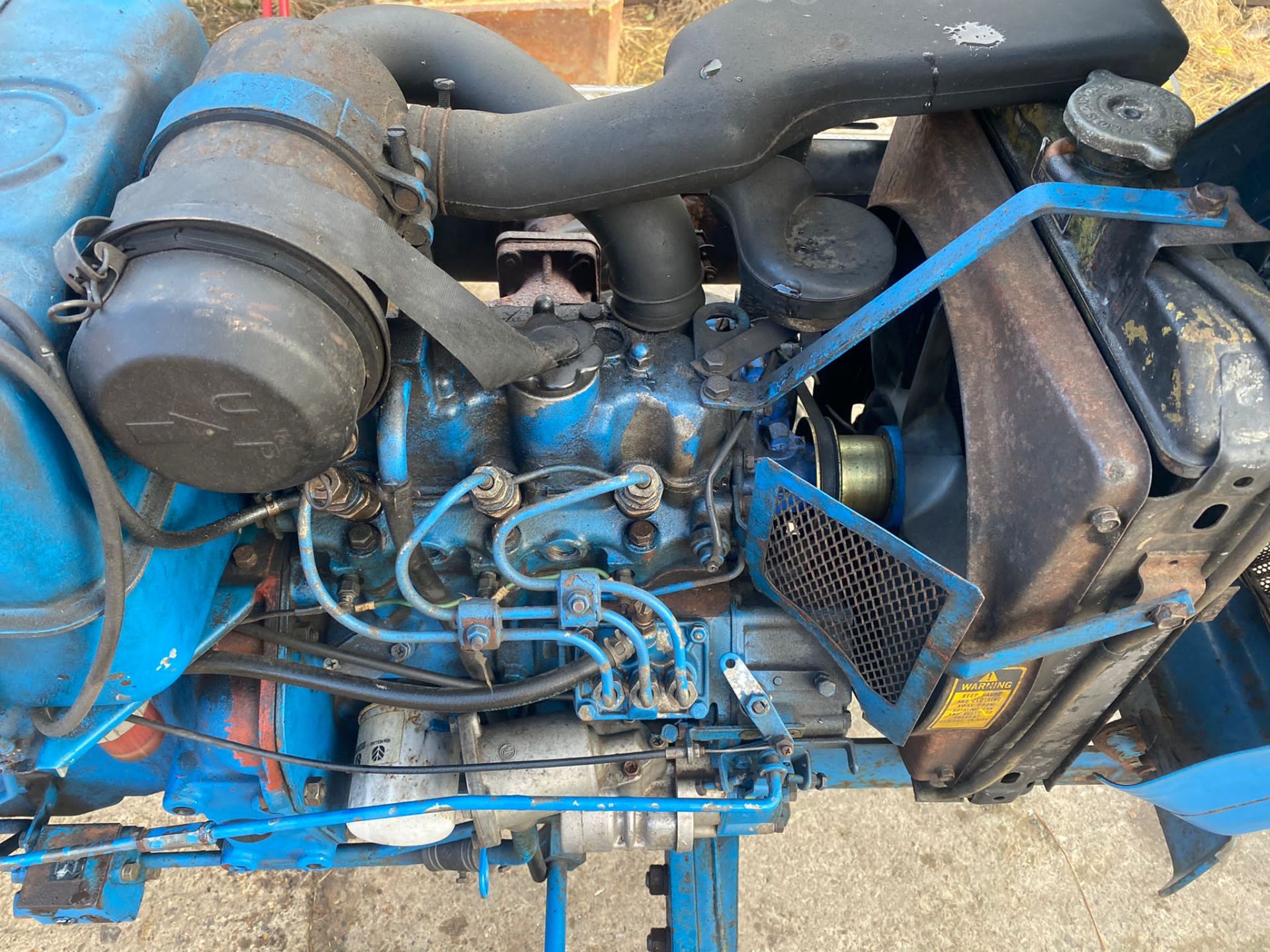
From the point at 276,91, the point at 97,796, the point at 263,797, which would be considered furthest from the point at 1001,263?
the point at 97,796

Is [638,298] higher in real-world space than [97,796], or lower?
higher

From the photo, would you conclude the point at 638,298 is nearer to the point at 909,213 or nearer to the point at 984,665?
the point at 909,213

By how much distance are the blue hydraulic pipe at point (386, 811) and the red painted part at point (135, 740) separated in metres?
0.14

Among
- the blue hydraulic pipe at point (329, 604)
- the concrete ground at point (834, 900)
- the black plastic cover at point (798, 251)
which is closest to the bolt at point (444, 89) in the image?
the black plastic cover at point (798, 251)

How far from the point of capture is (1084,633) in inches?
43.8

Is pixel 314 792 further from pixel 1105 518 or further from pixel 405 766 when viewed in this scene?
pixel 1105 518

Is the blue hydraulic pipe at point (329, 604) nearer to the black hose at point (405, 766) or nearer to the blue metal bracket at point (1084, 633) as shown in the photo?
the black hose at point (405, 766)

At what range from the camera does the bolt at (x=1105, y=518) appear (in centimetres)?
99

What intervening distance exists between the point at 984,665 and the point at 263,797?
125 centimetres

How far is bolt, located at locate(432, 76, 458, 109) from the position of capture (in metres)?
1.29

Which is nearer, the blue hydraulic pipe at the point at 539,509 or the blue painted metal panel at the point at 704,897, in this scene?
the blue hydraulic pipe at the point at 539,509

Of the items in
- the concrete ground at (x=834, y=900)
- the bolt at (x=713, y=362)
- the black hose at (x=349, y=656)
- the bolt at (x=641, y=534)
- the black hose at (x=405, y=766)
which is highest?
the bolt at (x=713, y=362)

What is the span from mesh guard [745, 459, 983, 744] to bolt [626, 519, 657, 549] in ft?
0.57

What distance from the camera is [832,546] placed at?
1.29 m
